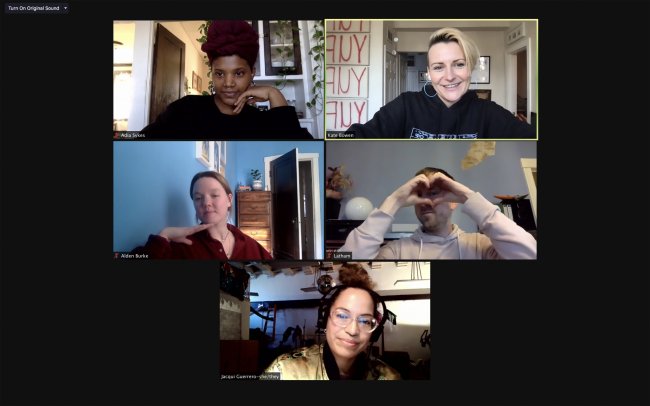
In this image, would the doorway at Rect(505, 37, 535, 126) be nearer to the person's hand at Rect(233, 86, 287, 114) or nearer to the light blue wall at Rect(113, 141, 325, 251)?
the light blue wall at Rect(113, 141, 325, 251)

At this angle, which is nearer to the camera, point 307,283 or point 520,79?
point 520,79

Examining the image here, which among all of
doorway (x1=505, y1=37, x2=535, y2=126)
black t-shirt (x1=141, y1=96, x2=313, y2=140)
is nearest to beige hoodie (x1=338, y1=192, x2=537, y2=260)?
doorway (x1=505, y1=37, x2=535, y2=126)

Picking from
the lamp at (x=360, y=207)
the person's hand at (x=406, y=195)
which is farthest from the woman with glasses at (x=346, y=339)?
the person's hand at (x=406, y=195)

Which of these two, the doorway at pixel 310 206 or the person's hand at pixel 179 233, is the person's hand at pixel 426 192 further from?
the person's hand at pixel 179 233

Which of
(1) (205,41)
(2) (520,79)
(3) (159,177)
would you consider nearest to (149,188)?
Answer: (3) (159,177)

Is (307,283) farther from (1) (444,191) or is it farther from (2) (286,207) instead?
(1) (444,191)

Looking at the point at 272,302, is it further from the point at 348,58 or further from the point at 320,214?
the point at 348,58
